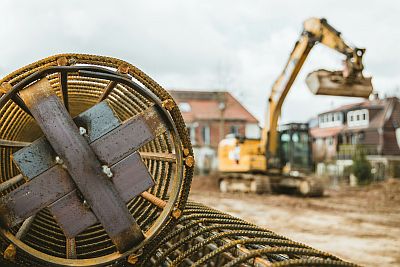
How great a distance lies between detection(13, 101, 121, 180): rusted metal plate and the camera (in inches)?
112

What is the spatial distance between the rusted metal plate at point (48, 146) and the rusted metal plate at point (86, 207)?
223 mm

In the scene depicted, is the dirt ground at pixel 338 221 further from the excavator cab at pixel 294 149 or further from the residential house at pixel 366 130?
the residential house at pixel 366 130

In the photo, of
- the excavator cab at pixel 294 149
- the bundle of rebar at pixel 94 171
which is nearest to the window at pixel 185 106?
the excavator cab at pixel 294 149

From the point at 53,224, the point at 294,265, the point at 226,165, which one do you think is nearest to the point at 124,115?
the point at 53,224

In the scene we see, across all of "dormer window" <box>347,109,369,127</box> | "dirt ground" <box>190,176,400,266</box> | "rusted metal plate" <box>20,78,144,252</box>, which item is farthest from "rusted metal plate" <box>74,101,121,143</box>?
"dormer window" <box>347,109,369,127</box>

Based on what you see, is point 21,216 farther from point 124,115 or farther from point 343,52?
point 343,52

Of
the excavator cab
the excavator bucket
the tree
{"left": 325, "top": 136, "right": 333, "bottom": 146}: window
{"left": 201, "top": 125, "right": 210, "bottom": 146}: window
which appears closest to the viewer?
the excavator bucket

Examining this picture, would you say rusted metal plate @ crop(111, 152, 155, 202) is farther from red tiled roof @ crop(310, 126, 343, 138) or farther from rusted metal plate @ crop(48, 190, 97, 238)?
red tiled roof @ crop(310, 126, 343, 138)

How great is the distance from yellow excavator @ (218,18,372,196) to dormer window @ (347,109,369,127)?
1151 inches

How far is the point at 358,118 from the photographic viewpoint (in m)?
49.7

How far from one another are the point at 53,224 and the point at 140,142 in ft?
4.91

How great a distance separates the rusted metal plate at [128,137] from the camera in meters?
2.84

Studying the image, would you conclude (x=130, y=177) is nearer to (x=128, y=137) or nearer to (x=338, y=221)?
(x=128, y=137)

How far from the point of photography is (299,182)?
784 inches
